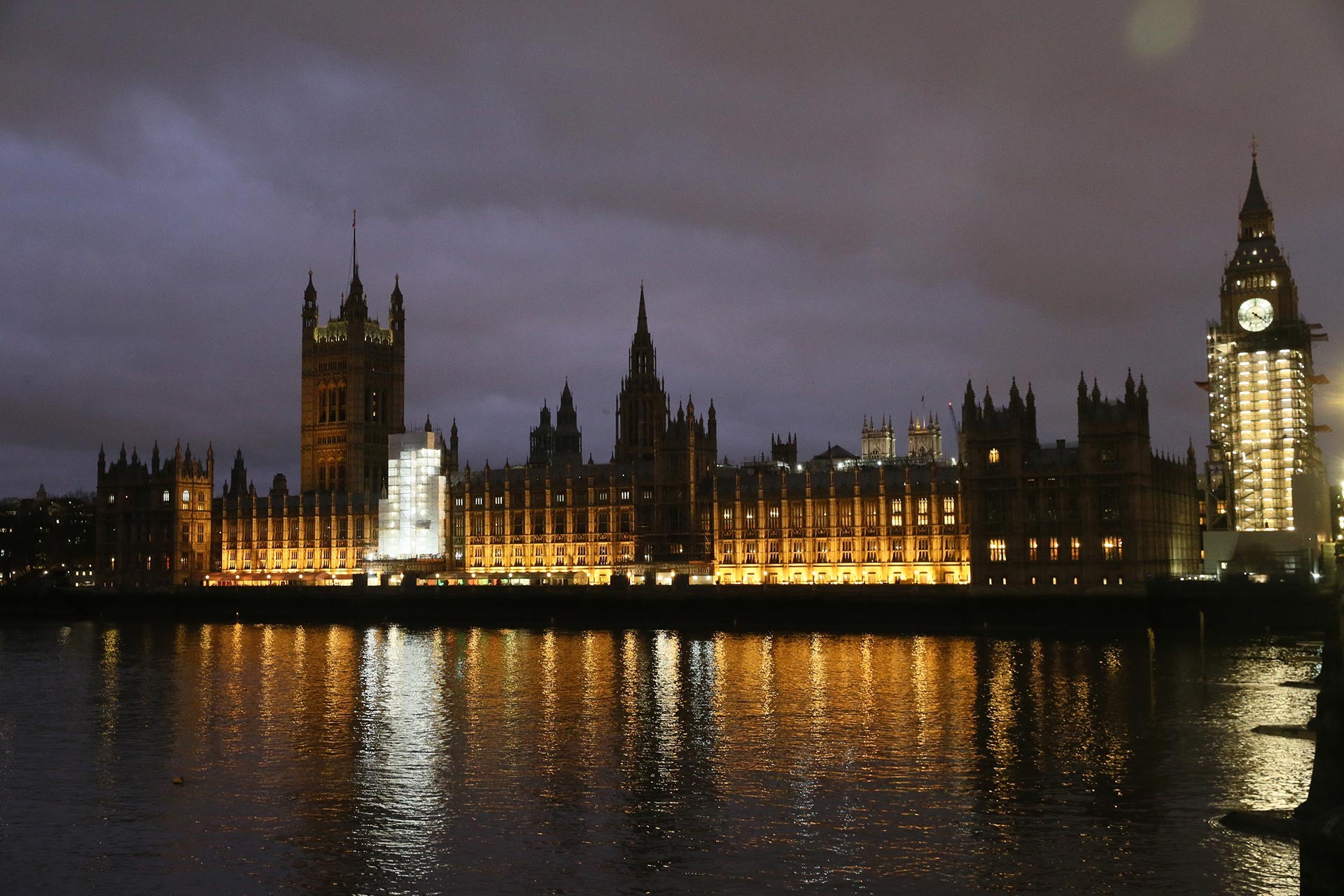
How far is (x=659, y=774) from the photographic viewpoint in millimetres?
44250

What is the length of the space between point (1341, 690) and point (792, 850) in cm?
1330

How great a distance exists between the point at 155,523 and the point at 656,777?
153 metres

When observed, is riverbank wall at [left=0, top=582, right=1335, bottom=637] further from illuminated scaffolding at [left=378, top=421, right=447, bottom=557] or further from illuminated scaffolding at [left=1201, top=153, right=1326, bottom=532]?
illuminated scaffolding at [left=1201, top=153, right=1326, bottom=532]

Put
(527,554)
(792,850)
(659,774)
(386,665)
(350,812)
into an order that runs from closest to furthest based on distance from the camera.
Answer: (792,850)
(350,812)
(659,774)
(386,665)
(527,554)

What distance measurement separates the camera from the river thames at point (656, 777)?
1281 inches

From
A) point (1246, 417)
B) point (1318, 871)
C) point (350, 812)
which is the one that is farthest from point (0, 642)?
point (1246, 417)

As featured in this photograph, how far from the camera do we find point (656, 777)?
43.9m

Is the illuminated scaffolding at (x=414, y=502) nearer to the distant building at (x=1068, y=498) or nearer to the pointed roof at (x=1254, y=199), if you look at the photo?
the distant building at (x=1068, y=498)

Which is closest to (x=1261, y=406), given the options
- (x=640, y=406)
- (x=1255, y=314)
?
(x=1255, y=314)

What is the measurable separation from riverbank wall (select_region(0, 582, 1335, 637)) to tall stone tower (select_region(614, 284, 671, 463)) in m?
46.0

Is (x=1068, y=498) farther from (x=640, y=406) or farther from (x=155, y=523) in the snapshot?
(x=155, y=523)

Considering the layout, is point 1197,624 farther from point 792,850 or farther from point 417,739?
point 792,850

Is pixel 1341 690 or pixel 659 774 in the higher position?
pixel 1341 690

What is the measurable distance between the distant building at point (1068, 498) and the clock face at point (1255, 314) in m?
24.5
